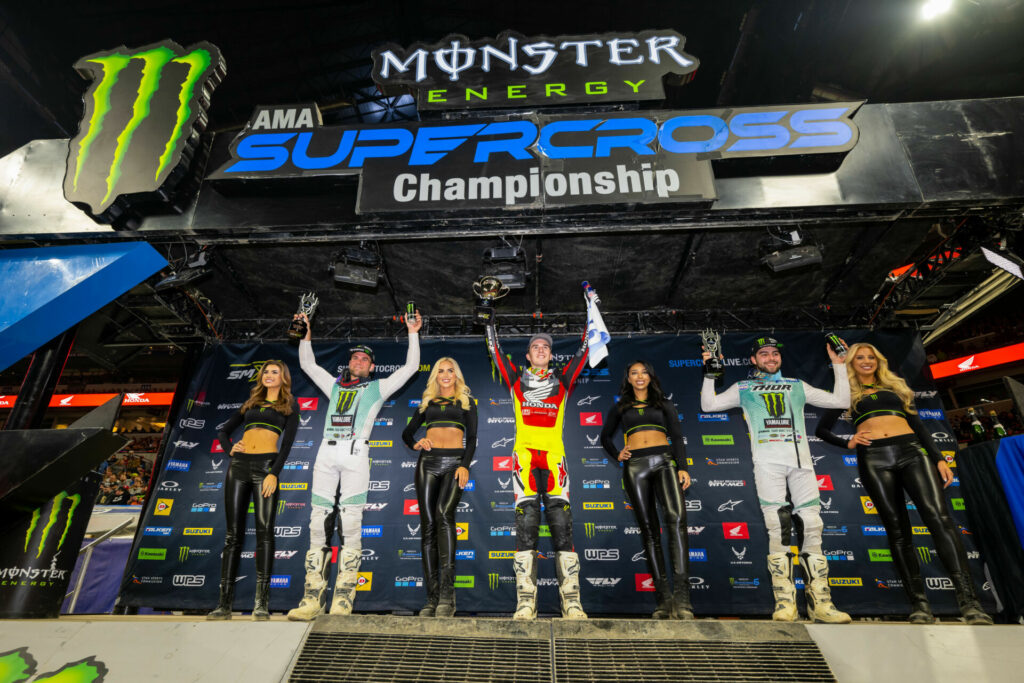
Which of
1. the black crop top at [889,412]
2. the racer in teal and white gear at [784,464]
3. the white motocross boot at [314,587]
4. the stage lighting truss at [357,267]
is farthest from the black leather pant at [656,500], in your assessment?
the stage lighting truss at [357,267]

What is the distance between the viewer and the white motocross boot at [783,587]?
3.66 meters

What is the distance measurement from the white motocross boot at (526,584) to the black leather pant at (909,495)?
3.08m

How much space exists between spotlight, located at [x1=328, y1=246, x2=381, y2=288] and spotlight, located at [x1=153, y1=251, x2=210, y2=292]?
1.30m

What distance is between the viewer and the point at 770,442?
4570 mm

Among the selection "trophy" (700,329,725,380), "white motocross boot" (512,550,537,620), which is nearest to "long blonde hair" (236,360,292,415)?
"white motocross boot" (512,550,537,620)

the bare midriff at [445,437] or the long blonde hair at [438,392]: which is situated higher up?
the long blonde hair at [438,392]

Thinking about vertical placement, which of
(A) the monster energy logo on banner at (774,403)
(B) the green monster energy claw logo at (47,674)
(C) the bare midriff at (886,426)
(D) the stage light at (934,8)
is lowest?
(B) the green monster energy claw logo at (47,674)

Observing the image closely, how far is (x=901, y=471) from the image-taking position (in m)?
4.13

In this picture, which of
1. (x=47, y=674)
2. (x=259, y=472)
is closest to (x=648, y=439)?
(x=259, y=472)

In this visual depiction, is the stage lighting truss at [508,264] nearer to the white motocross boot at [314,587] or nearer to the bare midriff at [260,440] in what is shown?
the bare midriff at [260,440]

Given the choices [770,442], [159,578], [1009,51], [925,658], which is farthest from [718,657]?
[1009,51]

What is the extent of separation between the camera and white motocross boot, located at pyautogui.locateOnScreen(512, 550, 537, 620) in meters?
3.38

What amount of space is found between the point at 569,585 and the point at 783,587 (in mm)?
1769

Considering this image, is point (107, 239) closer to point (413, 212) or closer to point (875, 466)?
point (413, 212)
